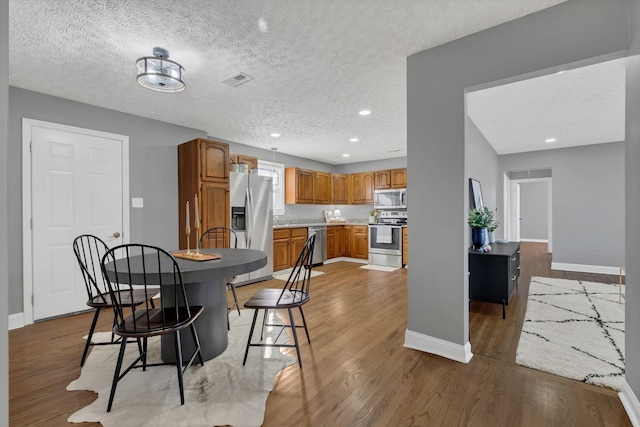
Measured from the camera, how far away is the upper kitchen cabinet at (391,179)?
6.47 m

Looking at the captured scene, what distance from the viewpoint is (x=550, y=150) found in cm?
590

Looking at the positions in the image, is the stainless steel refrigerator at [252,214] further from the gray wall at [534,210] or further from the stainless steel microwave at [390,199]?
the gray wall at [534,210]

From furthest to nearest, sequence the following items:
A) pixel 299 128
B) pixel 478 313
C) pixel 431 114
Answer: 1. pixel 299 128
2. pixel 478 313
3. pixel 431 114

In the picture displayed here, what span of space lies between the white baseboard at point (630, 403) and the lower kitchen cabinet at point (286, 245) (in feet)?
14.7

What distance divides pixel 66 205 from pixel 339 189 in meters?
5.30

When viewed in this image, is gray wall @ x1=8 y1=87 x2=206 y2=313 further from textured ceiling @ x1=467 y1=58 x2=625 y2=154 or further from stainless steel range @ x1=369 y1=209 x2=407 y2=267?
textured ceiling @ x1=467 y1=58 x2=625 y2=154

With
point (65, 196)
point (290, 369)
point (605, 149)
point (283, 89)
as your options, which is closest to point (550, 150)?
point (605, 149)

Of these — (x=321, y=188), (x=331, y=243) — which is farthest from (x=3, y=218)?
(x=321, y=188)

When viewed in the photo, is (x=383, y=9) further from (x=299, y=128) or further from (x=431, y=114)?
(x=299, y=128)

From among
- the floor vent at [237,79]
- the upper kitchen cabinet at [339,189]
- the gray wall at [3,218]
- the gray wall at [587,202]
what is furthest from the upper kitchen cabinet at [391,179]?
the gray wall at [3,218]

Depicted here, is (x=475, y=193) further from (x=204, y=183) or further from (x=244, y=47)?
(x=204, y=183)

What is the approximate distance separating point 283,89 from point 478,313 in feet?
10.6

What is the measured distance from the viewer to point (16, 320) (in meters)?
2.99

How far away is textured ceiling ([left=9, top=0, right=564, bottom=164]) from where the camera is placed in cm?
184
